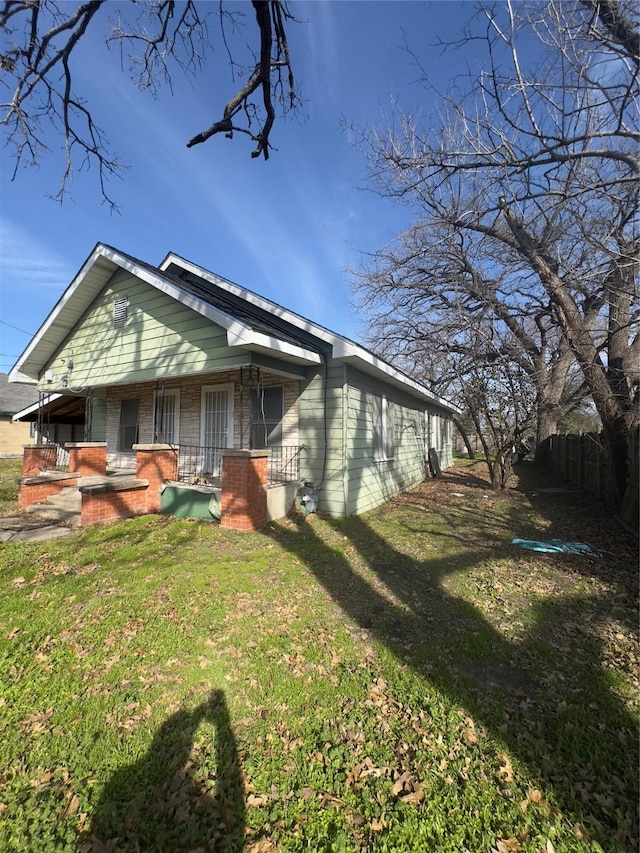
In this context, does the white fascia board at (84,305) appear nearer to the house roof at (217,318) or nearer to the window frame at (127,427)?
the house roof at (217,318)

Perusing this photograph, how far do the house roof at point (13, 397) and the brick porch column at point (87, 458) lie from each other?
18.2 meters

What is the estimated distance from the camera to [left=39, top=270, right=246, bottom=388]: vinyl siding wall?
7.41m

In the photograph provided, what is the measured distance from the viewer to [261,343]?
617 centimetres

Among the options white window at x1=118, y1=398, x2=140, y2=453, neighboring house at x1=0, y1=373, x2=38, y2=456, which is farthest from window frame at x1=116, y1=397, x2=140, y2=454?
neighboring house at x1=0, y1=373, x2=38, y2=456

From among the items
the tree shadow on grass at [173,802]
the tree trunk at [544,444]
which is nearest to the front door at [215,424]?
the tree shadow on grass at [173,802]

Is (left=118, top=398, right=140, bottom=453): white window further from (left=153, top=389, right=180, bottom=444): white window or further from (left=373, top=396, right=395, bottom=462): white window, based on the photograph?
(left=373, top=396, right=395, bottom=462): white window

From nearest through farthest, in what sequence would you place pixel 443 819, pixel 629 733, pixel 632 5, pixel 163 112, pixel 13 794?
pixel 443 819 < pixel 13 794 < pixel 629 733 < pixel 632 5 < pixel 163 112

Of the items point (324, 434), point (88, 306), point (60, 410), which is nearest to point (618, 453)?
point (324, 434)

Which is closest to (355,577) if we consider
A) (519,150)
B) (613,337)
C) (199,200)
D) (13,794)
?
(13,794)

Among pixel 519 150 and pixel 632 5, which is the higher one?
pixel 632 5

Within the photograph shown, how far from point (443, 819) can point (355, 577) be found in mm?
2971

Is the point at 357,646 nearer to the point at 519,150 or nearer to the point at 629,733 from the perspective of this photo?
the point at 629,733

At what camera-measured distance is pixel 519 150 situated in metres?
5.88

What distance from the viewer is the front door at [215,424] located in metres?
9.11
